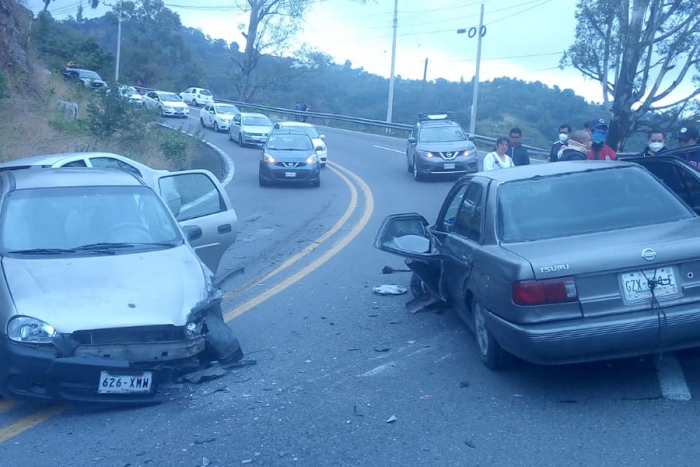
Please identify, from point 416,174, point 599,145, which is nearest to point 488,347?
point 599,145

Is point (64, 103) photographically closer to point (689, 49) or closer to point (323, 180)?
point (323, 180)

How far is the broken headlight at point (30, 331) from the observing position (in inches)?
228

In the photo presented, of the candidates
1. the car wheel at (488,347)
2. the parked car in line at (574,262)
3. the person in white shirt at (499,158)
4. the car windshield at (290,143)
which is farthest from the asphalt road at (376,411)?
the car windshield at (290,143)

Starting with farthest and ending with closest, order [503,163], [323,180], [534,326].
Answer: [323,180] → [503,163] → [534,326]

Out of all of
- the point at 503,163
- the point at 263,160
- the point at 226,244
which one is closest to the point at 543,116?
the point at 263,160

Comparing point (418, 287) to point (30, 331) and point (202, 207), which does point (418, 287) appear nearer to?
point (202, 207)

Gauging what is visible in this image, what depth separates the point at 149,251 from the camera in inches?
281

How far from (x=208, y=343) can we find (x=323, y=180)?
19.4 m

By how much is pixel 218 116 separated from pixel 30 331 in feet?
130

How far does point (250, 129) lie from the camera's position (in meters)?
36.6

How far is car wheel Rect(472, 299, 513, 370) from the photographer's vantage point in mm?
6621

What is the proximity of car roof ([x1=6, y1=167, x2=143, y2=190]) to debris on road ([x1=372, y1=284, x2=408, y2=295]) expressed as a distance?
3.17 meters

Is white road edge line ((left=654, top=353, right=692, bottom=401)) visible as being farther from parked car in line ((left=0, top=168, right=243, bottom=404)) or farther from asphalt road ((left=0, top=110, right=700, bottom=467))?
parked car in line ((left=0, top=168, right=243, bottom=404))

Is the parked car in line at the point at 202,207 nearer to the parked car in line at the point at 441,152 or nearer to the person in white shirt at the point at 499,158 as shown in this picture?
the person in white shirt at the point at 499,158
